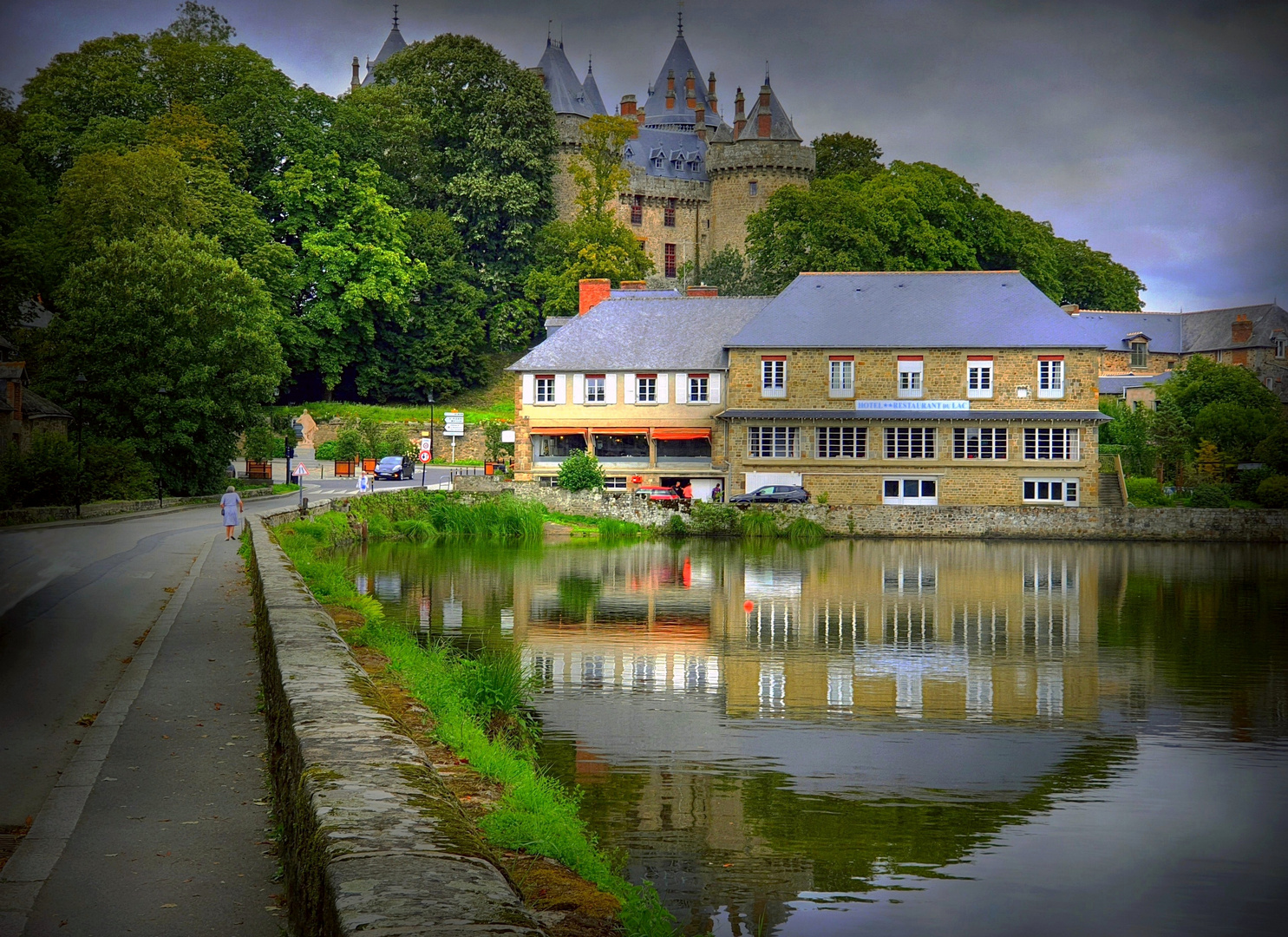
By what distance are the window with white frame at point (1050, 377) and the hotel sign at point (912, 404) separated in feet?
9.42

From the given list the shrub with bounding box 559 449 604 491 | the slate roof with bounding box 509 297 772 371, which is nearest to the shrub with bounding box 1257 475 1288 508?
the slate roof with bounding box 509 297 772 371

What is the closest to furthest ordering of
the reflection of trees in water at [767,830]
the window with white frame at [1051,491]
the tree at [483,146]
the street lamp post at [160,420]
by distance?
the reflection of trees in water at [767,830], the street lamp post at [160,420], the window with white frame at [1051,491], the tree at [483,146]

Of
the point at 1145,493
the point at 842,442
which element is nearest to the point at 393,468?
the point at 842,442

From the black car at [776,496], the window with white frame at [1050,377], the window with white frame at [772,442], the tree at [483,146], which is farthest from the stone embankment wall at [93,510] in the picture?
the tree at [483,146]

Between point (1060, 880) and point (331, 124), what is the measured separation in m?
64.9

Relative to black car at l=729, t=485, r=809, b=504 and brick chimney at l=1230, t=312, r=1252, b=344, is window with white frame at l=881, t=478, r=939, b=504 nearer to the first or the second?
black car at l=729, t=485, r=809, b=504

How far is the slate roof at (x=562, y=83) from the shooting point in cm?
8925

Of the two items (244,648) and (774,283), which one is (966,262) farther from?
(244,648)

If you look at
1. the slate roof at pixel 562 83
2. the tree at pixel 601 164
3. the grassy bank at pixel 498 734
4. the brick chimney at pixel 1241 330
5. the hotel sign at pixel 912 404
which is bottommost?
the grassy bank at pixel 498 734

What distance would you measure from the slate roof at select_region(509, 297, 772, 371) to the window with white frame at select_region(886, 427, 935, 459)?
756 cm

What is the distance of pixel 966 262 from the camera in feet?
208

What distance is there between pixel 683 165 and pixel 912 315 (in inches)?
1951

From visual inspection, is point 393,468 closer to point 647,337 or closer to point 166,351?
point 647,337

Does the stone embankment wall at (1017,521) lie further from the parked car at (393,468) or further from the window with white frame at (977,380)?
the parked car at (393,468)
